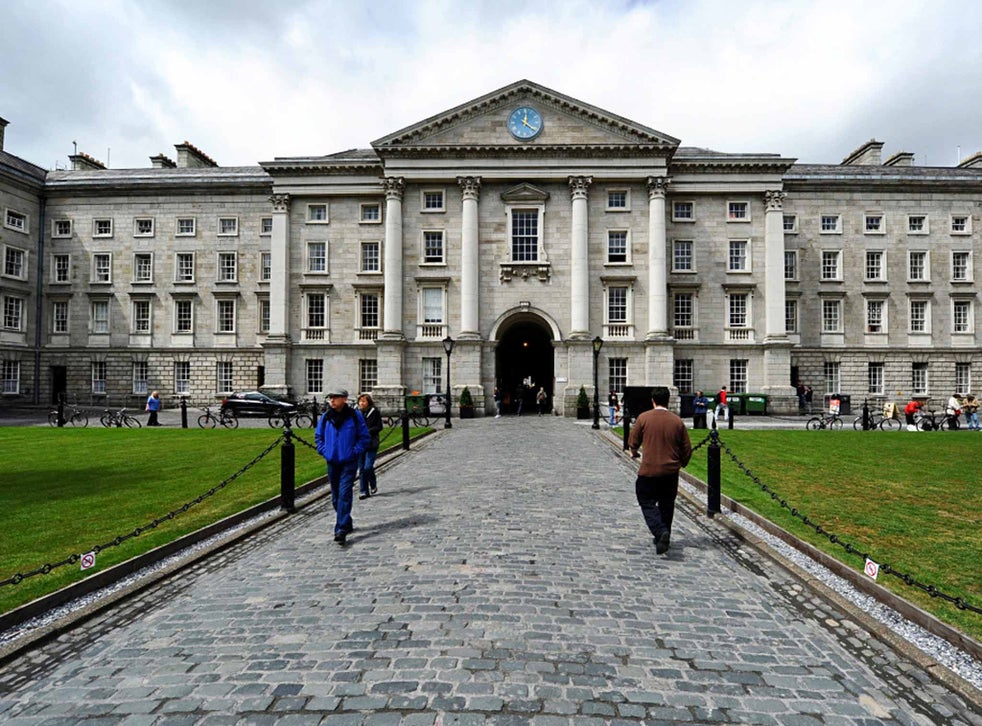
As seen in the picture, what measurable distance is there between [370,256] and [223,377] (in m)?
12.8

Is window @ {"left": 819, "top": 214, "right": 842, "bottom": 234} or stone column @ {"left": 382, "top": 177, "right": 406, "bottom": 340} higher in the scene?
window @ {"left": 819, "top": 214, "right": 842, "bottom": 234}

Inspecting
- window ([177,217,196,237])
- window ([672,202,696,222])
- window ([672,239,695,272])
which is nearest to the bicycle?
window ([177,217,196,237])

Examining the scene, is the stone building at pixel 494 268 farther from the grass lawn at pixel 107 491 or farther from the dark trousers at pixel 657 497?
the dark trousers at pixel 657 497

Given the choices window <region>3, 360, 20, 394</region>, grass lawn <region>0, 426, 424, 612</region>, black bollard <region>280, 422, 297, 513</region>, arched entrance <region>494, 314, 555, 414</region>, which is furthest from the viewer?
arched entrance <region>494, 314, 555, 414</region>

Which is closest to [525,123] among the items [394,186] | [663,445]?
[394,186]

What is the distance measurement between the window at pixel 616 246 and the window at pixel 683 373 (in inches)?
277

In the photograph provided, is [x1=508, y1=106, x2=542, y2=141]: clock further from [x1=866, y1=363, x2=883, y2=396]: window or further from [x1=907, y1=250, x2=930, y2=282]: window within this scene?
[x1=866, y1=363, x2=883, y2=396]: window

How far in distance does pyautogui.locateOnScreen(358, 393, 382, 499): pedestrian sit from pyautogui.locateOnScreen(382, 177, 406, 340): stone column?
20.2 meters

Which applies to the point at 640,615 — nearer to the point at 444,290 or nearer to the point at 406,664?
the point at 406,664

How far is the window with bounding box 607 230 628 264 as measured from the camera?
31.2m

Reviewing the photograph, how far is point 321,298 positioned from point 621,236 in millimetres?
18518

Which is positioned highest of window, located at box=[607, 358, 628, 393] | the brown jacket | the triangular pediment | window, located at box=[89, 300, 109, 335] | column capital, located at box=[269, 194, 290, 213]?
the triangular pediment

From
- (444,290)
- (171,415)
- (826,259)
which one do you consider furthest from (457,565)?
(826,259)

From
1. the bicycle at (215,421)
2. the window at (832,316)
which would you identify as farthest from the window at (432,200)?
the window at (832,316)
